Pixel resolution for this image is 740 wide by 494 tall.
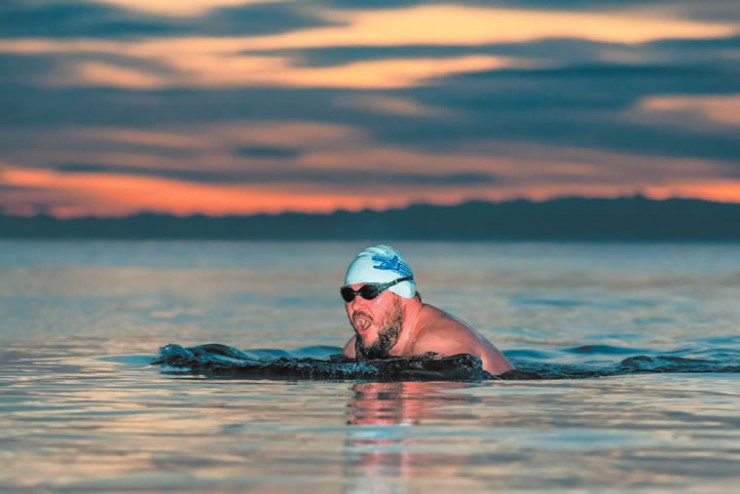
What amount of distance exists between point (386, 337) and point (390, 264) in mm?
779

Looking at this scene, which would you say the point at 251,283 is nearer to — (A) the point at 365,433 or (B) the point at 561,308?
(B) the point at 561,308

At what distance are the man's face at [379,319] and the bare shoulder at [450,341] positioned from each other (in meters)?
0.28

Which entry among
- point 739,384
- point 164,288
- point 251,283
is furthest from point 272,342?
point 251,283

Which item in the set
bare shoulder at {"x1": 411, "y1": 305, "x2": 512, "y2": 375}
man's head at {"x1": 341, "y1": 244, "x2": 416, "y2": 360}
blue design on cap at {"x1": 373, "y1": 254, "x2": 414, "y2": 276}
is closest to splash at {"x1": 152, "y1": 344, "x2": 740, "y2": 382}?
bare shoulder at {"x1": 411, "y1": 305, "x2": 512, "y2": 375}

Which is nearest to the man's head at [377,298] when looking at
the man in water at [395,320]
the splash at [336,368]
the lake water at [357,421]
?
the man in water at [395,320]

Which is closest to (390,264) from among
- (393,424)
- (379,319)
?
(379,319)

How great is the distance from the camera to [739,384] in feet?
52.1

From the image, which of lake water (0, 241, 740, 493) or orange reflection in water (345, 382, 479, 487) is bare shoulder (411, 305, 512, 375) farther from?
orange reflection in water (345, 382, 479, 487)

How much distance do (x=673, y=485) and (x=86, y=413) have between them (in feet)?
18.1

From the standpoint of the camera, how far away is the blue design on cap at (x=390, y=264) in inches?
635

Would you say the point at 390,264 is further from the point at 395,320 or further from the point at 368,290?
the point at 395,320

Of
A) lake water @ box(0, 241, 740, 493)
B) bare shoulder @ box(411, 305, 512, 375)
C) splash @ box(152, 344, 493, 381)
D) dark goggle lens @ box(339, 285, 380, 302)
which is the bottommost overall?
lake water @ box(0, 241, 740, 493)

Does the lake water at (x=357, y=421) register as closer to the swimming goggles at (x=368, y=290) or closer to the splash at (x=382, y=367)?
the splash at (x=382, y=367)

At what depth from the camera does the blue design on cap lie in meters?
16.1
